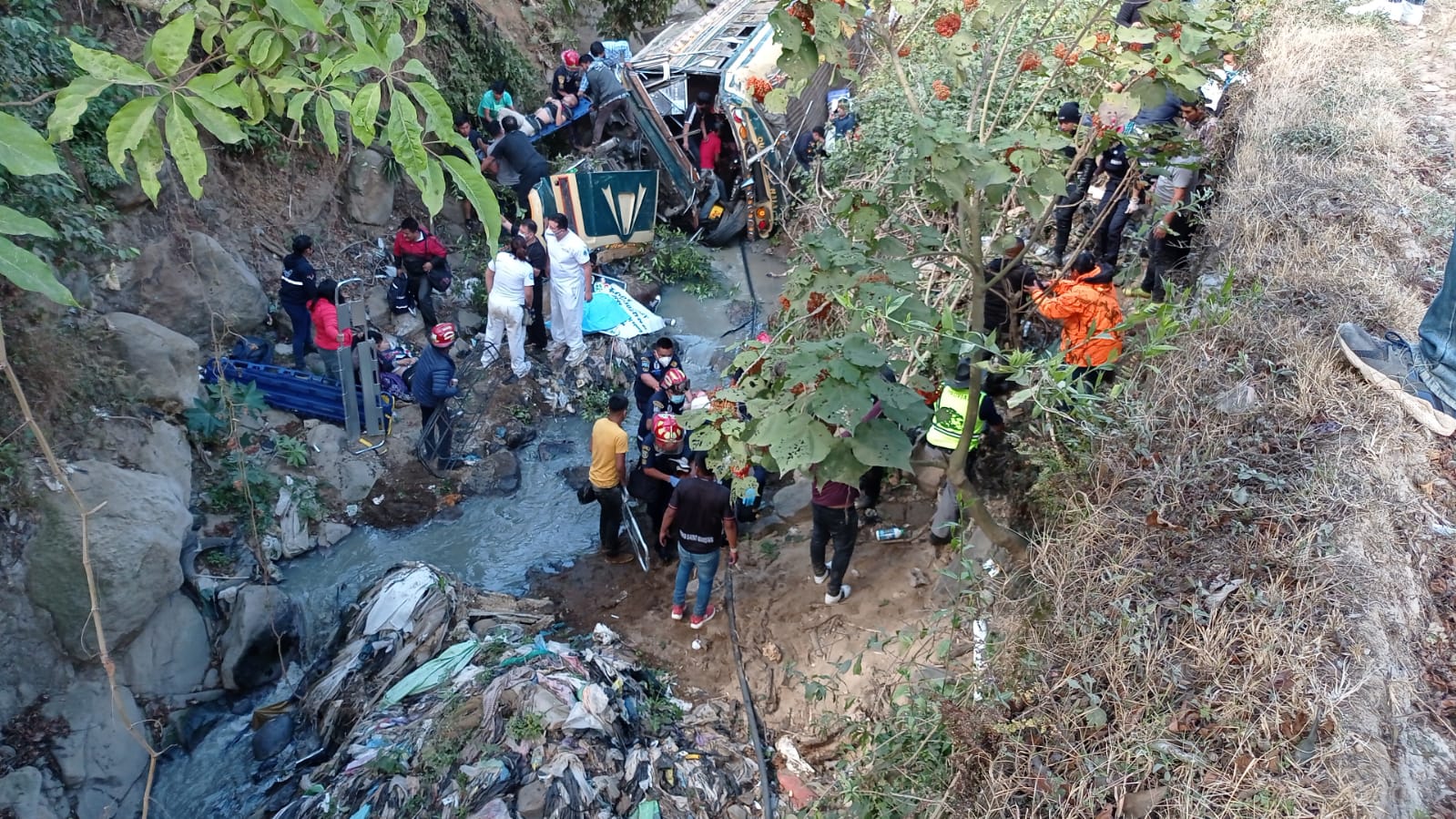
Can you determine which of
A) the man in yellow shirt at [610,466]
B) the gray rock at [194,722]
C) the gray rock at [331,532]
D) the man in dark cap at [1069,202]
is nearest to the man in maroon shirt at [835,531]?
the man in yellow shirt at [610,466]

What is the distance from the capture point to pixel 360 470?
7285mm

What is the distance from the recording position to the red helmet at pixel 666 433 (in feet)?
19.6

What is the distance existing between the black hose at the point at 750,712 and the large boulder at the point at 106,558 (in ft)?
11.5

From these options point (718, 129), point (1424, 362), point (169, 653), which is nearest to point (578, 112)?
point (718, 129)

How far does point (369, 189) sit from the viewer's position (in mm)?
9344

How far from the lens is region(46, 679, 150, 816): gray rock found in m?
4.85

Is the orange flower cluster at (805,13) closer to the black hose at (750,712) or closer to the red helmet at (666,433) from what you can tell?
the red helmet at (666,433)

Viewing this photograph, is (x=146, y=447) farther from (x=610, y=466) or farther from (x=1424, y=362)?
(x=1424, y=362)

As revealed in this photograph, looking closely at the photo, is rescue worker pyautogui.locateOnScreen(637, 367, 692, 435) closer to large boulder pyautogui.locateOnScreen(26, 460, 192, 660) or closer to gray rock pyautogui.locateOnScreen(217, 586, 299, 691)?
gray rock pyautogui.locateOnScreen(217, 586, 299, 691)

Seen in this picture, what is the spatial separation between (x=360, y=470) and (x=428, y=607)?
6.64ft

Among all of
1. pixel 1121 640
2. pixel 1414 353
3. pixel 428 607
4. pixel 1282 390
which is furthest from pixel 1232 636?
pixel 428 607

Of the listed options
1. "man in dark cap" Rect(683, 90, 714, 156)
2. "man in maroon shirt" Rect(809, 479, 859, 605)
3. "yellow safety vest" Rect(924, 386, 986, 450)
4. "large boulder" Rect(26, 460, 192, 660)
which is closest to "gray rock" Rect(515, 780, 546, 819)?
"man in maroon shirt" Rect(809, 479, 859, 605)

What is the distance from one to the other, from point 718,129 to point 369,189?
4687 millimetres

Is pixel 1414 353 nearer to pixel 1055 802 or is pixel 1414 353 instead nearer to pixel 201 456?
pixel 1055 802
